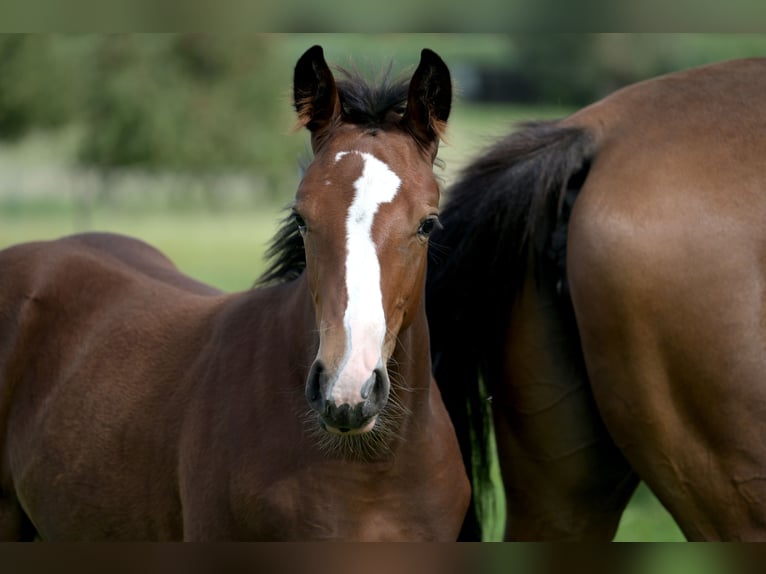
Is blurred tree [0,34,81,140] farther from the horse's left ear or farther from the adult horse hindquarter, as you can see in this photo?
the horse's left ear

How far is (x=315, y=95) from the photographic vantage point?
309 cm

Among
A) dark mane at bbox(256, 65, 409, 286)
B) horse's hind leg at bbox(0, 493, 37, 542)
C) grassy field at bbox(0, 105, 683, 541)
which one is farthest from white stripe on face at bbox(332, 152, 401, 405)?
grassy field at bbox(0, 105, 683, 541)

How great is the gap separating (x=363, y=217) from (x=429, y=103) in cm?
52

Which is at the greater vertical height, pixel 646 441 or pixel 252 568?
pixel 646 441

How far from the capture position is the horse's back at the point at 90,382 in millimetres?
3430

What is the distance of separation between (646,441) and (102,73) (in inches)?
971

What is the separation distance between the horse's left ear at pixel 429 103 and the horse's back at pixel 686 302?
0.53 m

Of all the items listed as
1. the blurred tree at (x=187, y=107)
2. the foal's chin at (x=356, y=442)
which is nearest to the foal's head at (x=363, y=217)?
the foal's chin at (x=356, y=442)

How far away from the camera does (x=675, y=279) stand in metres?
3.08

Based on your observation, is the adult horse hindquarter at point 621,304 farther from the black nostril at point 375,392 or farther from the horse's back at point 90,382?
the horse's back at point 90,382

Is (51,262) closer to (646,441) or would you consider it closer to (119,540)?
(119,540)

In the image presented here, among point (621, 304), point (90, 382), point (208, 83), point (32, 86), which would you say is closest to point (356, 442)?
point (621, 304)

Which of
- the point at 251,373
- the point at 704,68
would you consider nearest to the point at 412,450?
the point at 251,373

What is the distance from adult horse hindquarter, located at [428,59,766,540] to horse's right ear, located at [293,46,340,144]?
83 cm
